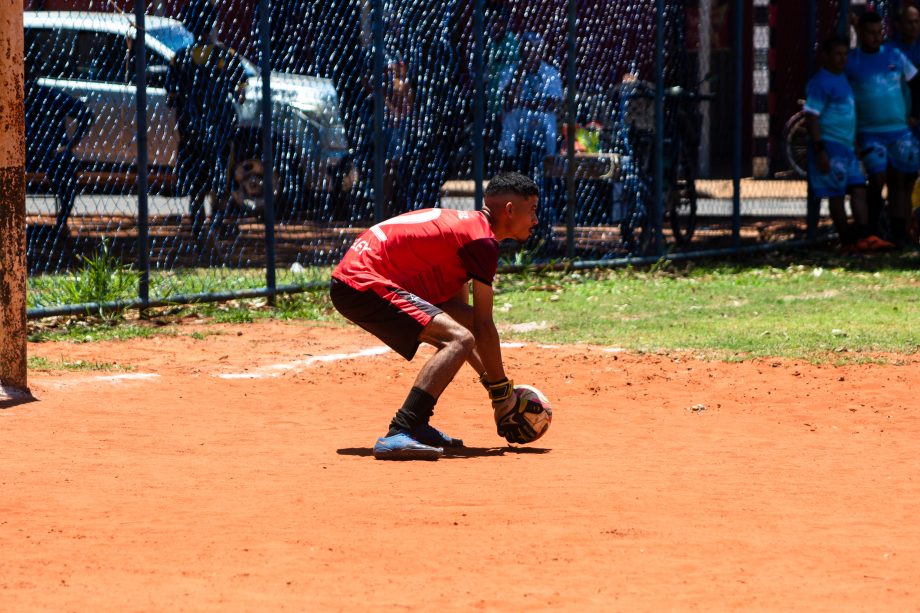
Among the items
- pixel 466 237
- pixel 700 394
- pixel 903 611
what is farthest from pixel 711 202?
pixel 903 611

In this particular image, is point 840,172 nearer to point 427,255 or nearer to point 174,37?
point 174,37

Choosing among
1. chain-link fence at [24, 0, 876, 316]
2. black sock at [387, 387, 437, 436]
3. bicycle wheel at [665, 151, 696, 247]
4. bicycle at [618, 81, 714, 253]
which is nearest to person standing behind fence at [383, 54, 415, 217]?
chain-link fence at [24, 0, 876, 316]

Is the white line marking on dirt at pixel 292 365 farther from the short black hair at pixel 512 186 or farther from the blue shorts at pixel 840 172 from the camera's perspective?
the blue shorts at pixel 840 172

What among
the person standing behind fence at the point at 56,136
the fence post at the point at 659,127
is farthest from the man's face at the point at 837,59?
the person standing behind fence at the point at 56,136

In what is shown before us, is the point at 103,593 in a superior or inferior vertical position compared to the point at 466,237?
inferior

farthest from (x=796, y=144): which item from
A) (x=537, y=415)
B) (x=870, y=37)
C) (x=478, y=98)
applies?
(x=537, y=415)

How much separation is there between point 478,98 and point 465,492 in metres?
7.01

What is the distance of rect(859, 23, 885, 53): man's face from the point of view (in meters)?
13.7

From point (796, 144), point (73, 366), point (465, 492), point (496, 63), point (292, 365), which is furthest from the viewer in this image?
point (796, 144)

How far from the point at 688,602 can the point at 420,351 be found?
529cm

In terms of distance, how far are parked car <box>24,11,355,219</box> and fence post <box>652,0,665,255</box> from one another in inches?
126

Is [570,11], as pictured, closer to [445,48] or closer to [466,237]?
[445,48]

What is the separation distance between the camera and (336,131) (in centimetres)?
1117

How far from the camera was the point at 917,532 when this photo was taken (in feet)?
15.4
